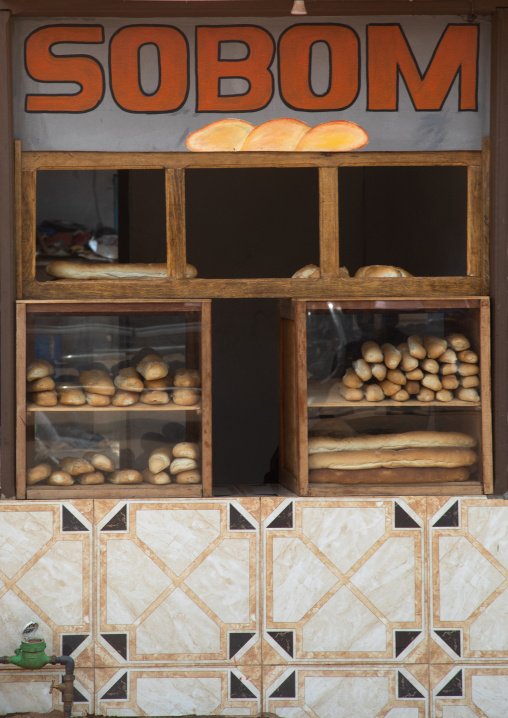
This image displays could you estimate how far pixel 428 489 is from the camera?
140 inches

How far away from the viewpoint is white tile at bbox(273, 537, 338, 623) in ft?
11.4

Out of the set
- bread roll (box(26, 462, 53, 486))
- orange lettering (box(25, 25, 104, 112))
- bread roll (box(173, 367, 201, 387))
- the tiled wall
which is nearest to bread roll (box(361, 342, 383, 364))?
the tiled wall

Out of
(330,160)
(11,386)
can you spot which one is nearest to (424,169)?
(330,160)

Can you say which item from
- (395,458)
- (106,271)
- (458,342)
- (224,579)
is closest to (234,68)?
(106,271)

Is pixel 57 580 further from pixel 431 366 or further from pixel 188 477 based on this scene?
pixel 431 366

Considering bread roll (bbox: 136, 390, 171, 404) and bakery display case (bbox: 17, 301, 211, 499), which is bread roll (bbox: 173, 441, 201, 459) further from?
bread roll (bbox: 136, 390, 171, 404)

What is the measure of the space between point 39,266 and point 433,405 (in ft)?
6.28

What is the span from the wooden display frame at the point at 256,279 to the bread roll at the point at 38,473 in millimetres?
763

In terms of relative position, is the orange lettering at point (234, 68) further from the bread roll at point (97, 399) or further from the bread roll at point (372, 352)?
the bread roll at point (97, 399)

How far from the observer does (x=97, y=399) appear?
3.56 m

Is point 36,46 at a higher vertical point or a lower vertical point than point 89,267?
higher

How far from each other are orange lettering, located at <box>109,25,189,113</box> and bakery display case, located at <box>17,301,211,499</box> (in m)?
0.90

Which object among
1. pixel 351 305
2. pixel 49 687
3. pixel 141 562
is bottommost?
pixel 49 687

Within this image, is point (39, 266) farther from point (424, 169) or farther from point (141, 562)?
point (424, 169)
